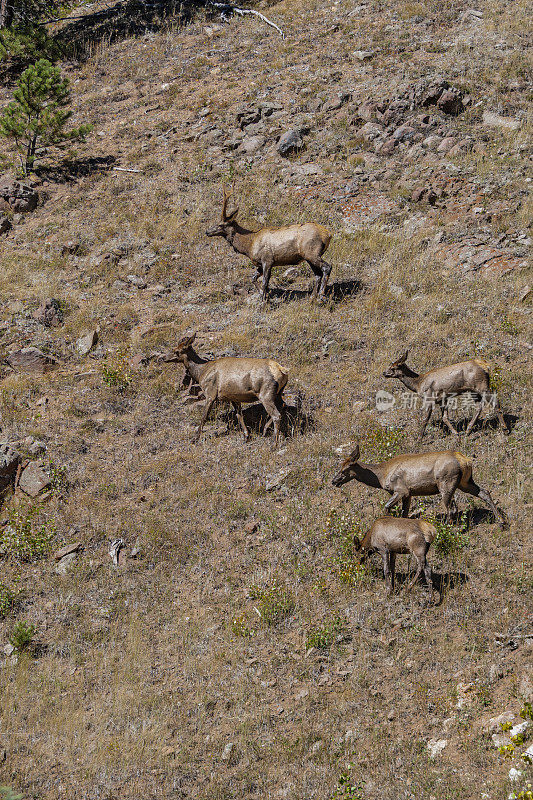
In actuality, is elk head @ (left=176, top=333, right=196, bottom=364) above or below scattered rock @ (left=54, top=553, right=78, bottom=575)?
above

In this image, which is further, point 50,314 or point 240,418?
point 50,314

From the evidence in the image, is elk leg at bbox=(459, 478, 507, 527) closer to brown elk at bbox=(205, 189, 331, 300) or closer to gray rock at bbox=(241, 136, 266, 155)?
brown elk at bbox=(205, 189, 331, 300)

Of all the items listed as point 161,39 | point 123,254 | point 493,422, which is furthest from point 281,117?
point 493,422

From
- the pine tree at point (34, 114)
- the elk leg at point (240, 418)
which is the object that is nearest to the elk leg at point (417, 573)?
the elk leg at point (240, 418)

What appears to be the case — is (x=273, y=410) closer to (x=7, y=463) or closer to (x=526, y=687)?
(x=7, y=463)

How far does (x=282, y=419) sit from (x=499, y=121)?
13.0m

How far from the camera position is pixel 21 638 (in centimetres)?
894

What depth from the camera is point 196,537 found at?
1027 cm

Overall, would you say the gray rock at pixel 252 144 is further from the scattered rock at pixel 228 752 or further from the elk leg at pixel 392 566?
the scattered rock at pixel 228 752

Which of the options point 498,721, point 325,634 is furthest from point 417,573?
point 498,721

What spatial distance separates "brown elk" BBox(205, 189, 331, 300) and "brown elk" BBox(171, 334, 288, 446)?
3.96 metres

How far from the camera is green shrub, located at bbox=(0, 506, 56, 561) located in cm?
1052

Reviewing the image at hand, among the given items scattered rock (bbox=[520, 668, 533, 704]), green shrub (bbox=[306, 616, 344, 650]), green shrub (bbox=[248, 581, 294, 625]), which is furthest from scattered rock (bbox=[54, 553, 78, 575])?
scattered rock (bbox=[520, 668, 533, 704])

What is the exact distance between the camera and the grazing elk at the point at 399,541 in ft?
27.5
